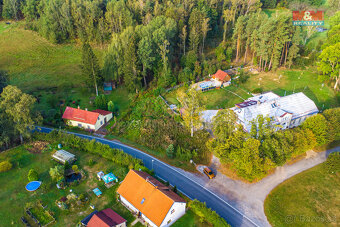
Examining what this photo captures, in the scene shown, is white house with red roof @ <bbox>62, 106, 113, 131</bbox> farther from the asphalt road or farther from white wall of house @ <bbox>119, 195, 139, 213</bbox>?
white wall of house @ <bbox>119, 195, 139, 213</bbox>

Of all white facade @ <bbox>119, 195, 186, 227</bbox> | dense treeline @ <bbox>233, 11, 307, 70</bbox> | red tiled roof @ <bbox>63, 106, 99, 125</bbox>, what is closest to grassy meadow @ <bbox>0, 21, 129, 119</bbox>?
red tiled roof @ <bbox>63, 106, 99, 125</bbox>

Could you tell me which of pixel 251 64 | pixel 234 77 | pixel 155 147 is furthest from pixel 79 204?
pixel 251 64

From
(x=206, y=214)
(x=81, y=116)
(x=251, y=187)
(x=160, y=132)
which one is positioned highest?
(x=81, y=116)

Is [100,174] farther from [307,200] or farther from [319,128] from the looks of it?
[319,128]

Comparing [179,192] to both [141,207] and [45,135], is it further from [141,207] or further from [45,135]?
[45,135]

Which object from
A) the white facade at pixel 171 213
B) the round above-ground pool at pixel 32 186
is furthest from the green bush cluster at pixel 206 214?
the round above-ground pool at pixel 32 186

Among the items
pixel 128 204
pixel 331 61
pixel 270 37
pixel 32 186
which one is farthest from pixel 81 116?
pixel 331 61
